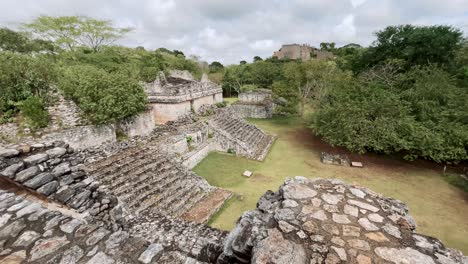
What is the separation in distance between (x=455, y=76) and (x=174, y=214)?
16740mm

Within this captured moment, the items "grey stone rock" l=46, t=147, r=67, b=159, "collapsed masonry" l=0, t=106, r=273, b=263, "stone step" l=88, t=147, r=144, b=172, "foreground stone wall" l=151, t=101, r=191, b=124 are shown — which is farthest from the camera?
"foreground stone wall" l=151, t=101, r=191, b=124

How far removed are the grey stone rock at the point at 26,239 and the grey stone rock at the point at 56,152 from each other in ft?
4.71

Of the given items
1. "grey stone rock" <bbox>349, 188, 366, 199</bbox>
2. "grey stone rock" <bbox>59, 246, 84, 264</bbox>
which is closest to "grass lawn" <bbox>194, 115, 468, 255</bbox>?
"grey stone rock" <bbox>349, 188, 366, 199</bbox>

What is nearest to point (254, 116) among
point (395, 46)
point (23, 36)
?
point (395, 46)

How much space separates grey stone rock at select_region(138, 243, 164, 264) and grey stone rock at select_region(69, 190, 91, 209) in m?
1.83

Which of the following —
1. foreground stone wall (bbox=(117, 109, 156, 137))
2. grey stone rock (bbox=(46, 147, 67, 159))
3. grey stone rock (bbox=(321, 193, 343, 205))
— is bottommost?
foreground stone wall (bbox=(117, 109, 156, 137))

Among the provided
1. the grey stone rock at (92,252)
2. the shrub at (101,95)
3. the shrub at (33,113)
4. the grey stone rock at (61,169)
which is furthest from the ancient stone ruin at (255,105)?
the grey stone rock at (92,252)

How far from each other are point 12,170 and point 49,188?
506 mm

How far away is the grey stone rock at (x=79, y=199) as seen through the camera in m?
3.44

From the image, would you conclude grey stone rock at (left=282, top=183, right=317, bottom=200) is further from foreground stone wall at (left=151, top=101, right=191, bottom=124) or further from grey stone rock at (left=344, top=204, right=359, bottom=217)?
foreground stone wall at (left=151, top=101, right=191, bottom=124)

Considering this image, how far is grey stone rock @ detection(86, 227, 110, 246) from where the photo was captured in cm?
245

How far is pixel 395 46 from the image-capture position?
46.4ft

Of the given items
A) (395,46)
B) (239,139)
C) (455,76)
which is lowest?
(239,139)

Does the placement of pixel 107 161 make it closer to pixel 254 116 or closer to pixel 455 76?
pixel 254 116
